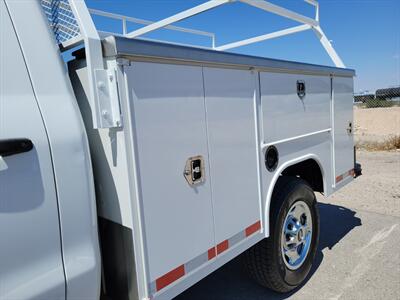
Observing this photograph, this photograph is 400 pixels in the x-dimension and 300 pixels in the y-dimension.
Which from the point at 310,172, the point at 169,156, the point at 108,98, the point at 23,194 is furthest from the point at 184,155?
the point at 310,172

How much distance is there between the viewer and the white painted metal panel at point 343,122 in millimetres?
3486

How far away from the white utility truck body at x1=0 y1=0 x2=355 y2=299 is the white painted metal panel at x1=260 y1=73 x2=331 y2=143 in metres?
0.03

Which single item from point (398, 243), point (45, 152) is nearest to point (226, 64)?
point (45, 152)

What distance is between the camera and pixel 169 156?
169 centimetres

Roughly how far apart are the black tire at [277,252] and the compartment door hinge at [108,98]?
1602 mm

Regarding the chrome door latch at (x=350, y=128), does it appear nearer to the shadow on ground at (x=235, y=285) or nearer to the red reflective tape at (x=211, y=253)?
the shadow on ground at (x=235, y=285)

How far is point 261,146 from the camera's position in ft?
7.72

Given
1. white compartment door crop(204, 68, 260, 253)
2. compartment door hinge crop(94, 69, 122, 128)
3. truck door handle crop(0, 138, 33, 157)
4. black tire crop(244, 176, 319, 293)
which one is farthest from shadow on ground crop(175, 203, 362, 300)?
truck door handle crop(0, 138, 33, 157)

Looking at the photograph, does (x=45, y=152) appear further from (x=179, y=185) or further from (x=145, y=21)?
(x=145, y=21)

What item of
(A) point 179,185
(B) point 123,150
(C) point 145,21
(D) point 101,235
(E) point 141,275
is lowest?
(E) point 141,275

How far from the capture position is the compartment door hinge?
1.44 m

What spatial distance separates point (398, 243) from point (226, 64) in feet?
10.3

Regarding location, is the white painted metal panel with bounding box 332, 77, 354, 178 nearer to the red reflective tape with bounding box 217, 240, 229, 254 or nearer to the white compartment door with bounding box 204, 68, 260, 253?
the white compartment door with bounding box 204, 68, 260, 253

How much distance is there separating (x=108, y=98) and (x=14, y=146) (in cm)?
43
